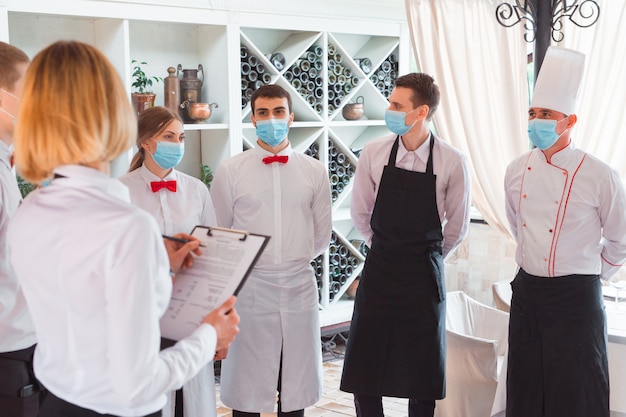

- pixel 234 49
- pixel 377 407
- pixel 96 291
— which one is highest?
pixel 234 49

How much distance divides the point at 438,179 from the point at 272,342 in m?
1.03

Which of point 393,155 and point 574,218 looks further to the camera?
point 393,155

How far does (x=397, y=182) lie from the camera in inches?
127

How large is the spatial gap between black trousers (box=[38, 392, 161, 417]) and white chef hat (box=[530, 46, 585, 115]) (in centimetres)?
218

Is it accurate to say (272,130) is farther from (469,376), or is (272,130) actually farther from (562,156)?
(469,376)

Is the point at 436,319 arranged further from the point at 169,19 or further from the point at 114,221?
the point at 169,19

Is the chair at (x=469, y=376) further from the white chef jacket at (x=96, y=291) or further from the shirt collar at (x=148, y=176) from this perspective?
the white chef jacket at (x=96, y=291)

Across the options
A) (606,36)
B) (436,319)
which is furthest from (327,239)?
(606,36)

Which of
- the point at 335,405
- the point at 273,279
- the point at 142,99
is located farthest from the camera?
the point at 142,99

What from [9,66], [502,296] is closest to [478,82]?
[502,296]

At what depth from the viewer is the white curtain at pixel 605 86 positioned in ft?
14.1

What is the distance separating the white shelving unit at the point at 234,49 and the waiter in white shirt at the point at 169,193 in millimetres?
1493

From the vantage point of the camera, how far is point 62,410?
1.55m

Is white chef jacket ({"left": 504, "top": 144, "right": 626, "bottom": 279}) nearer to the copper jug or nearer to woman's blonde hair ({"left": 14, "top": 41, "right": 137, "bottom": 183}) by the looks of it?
woman's blonde hair ({"left": 14, "top": 41, "right": 137, "bottom": 183})
